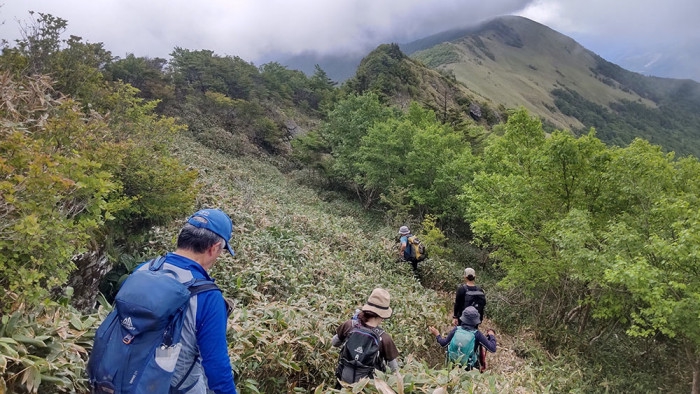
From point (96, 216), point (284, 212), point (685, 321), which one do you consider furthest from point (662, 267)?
point (96, 216)

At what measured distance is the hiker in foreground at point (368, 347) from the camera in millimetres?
3904

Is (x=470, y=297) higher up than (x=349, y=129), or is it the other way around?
(x=349, y=129)

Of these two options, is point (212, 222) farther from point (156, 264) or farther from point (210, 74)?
point (210, 74)

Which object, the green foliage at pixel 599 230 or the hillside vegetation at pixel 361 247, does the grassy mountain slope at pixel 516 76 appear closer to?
the hillside vegetation at pixel 361 247

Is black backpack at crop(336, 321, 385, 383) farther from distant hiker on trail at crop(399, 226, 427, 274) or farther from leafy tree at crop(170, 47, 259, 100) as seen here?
leafy tree at crop(170, 47, 259, 100)

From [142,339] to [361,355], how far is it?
2.29m

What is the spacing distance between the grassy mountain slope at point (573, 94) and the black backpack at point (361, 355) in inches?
3962

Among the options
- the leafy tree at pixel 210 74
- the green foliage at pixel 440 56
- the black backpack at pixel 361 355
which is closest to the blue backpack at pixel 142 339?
the black backpack at pixel 361 355

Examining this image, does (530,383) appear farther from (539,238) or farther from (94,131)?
(94,131)

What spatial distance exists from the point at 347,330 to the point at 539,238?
32.0ft

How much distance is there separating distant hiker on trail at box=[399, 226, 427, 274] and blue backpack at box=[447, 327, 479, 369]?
6331 millimetres

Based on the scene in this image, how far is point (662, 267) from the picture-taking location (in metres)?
9.03

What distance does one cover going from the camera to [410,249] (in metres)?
12.1

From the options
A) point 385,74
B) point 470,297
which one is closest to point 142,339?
point 470,297
